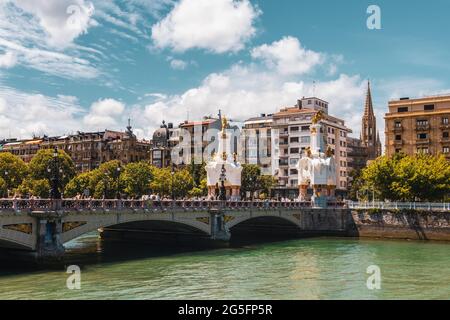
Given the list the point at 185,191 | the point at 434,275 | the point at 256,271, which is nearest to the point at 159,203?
the point at 256,271

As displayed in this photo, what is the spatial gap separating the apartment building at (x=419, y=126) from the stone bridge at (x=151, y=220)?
26527 mm

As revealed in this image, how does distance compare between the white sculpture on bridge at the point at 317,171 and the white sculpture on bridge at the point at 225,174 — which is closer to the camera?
the white sculpture on bridge at the point at 225,174

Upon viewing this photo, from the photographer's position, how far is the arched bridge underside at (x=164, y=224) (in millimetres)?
42594

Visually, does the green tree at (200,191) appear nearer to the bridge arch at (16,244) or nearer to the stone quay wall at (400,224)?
the stone quay wall at (400,224)

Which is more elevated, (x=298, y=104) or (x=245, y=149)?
(x=298, y=104)

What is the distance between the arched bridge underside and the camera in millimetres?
42594

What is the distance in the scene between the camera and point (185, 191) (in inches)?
4309

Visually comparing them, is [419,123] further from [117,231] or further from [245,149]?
[117,231]

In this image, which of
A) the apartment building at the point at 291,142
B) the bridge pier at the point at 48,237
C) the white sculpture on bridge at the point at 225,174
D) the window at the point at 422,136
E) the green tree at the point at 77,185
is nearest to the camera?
the bridge pier at the point at 48,237

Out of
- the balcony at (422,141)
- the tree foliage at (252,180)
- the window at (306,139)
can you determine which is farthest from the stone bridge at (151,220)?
the window at (306,139)

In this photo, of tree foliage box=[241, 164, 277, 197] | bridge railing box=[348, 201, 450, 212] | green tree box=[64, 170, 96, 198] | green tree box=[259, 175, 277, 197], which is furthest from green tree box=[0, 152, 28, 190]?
bridge railing box=[348, 201, 450, 212]

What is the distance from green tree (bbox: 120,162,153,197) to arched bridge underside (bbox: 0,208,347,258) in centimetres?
2902

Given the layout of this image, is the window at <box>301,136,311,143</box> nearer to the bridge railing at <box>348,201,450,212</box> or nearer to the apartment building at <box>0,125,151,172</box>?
the bridge railing at <box>348,201,450,212</box>
